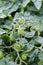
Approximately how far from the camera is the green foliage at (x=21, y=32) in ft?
3.71

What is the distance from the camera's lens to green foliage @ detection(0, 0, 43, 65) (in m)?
1.13

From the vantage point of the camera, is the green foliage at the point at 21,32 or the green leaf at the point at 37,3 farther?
the green leaf at the point at 37,3

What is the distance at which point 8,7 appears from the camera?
145cm

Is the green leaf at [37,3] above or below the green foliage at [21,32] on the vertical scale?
above

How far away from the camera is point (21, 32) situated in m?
1.22

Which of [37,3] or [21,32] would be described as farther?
[37,3]

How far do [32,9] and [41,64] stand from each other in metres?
0.51

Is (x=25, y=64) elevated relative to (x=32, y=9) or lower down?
lower down

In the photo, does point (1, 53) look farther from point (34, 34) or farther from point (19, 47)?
point (34, 34)

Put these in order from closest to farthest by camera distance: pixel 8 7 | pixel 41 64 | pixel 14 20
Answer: pixel 41 64
pixel 14 20
pixel 8 7

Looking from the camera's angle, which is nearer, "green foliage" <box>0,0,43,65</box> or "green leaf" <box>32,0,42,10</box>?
"green foliage" <box>0,0,43,65</box>

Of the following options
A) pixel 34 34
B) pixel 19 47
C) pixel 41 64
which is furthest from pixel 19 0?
pixel 41 64

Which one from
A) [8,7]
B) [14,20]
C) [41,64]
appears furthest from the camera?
[8,7]

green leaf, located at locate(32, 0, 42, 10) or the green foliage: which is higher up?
green leaf, located at locate(32, 0, 42, 10)
